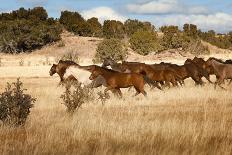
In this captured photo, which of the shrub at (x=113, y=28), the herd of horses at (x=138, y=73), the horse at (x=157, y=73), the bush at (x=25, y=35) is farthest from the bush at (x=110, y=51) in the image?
the shrub at (x=113, y=28)

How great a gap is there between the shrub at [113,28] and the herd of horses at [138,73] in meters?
76.8

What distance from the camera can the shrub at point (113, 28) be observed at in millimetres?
105294

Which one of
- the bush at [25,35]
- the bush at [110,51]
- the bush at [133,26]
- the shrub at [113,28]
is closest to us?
the bush at [110,51]

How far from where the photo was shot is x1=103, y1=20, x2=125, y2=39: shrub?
105 metres

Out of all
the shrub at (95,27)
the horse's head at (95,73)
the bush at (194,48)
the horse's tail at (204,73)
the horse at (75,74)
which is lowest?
Answer: the bush at (194,48)

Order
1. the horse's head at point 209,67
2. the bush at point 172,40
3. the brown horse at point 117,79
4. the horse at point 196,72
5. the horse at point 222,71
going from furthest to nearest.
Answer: the bush at point 172,40 < the horse's head at point 209,67 < the horse at point 196,72 < the horse at point 222,71 < the brown horse at point 117,79

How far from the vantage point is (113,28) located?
108312 mm

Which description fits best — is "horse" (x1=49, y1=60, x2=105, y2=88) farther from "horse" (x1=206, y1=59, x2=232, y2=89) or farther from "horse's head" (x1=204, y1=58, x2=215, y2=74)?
"horse's head" (x1=204, y1=58, x2=215, y2=74)

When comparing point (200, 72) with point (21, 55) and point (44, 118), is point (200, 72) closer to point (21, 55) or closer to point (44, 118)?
point (44, 118)

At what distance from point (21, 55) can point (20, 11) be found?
2823 centimetres

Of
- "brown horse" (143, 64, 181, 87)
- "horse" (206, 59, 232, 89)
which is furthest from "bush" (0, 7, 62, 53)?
"horse" (206, 59, 232, 89)

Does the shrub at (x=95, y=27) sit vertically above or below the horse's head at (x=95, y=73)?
above

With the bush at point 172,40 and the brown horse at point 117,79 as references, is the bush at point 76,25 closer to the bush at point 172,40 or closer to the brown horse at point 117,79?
the bush at point 172,40

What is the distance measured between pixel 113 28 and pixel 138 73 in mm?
87878
